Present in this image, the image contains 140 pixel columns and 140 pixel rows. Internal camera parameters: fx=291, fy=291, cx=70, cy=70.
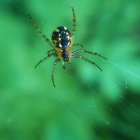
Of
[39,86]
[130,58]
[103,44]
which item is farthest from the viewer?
[39,86]

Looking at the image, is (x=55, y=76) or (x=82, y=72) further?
(x=55, y=76)

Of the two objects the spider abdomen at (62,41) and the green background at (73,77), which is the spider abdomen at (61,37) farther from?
the green background at (73,77)

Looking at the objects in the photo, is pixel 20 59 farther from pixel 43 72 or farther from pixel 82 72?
pixel 82 72

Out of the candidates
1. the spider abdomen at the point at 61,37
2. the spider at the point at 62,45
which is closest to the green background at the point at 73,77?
the spider at the point at 62,45

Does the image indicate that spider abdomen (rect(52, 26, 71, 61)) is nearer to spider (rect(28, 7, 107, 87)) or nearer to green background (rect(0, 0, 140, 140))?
spider (rect(28, 7, 107, 87))

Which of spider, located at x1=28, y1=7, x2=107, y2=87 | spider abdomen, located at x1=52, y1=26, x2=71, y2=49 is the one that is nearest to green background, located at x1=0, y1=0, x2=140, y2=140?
spider, located at x1=28, y1=7, x2=107, y2=87

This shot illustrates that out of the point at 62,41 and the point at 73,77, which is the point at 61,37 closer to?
the point at 62,41

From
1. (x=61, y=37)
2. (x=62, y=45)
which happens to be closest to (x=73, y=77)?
(x=62, y=45)

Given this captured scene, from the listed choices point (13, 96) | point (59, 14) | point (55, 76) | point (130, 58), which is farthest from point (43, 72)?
point (130, 58)
